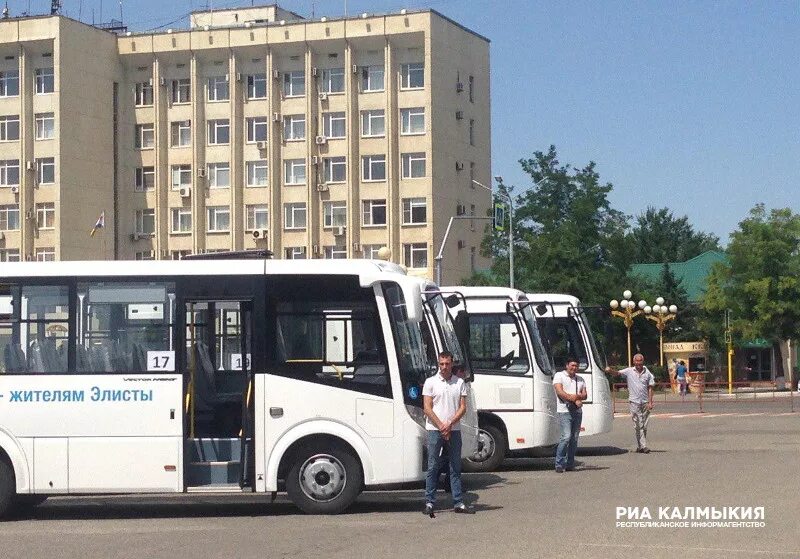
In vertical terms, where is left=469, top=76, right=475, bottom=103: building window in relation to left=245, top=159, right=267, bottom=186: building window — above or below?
above

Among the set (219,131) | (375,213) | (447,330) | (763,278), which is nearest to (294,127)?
(219,131)

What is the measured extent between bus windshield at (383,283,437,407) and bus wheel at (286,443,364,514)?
3.20ft

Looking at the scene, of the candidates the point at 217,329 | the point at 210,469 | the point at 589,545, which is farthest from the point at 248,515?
the point at 589,545

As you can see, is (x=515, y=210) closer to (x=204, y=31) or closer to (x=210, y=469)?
(x=204, y=31)

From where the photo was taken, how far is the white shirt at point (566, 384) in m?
21.8

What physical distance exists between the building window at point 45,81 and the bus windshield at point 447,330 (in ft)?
192

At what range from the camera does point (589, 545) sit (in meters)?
12.5

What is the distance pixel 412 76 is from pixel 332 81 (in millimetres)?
4297

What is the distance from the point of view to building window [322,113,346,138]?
243ft

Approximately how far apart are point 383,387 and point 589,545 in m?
3.90

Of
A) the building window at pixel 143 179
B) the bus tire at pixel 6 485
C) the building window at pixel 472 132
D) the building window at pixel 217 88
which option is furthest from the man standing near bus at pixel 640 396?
the building window at pixel 143 179

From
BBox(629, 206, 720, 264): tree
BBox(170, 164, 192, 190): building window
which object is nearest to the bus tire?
BBox(170, 164, 192, 190): building window

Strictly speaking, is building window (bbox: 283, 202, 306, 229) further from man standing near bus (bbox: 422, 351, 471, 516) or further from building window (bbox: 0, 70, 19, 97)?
man standing near bus (bbox: 422, 351, 471, 516)

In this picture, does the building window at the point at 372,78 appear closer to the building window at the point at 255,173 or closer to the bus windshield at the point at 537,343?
the building window at the point at 255,173
